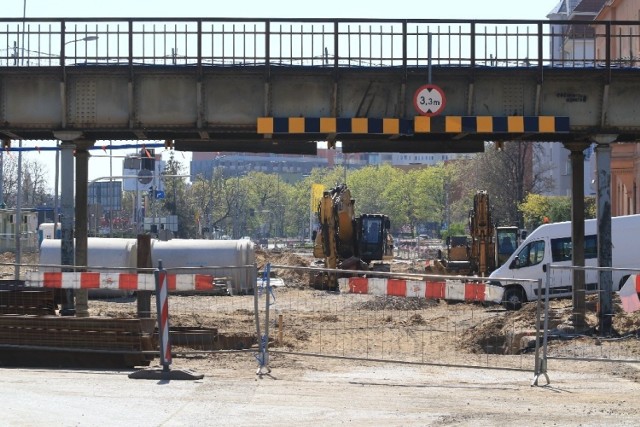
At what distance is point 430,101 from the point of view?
885 inches

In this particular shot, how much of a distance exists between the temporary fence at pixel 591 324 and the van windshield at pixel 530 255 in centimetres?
230

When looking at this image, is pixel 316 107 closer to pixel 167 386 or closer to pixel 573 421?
pixel 167 386

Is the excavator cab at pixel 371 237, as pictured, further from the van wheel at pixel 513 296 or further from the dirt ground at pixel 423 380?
the dirt ground at pixel 423 380

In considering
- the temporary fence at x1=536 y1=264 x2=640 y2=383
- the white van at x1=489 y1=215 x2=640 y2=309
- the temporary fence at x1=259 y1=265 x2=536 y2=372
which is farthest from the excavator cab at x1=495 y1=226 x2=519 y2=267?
the temporary fence at x1=259 y1=265 x2=536 y2=372

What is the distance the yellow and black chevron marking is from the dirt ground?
11.2 ft

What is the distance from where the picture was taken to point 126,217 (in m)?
116

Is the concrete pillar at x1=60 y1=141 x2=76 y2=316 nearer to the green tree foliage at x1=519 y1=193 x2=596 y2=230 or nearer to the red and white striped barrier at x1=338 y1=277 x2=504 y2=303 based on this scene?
the red and white striped barrier at x1=338 y1=277 x2=504 y2=303

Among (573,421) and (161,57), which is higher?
(161,57)

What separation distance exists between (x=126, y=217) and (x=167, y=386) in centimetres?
10238

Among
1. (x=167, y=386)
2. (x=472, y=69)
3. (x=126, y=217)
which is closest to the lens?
(x=167, y=386)

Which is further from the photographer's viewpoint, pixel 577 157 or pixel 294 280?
pixel 294 280

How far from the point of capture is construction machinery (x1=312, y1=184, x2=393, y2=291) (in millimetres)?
43719

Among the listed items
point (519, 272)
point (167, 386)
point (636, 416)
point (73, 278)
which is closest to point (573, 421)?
point (636, 416)

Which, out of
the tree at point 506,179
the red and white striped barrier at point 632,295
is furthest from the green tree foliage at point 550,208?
the red and white striped barrier at point 632,295
